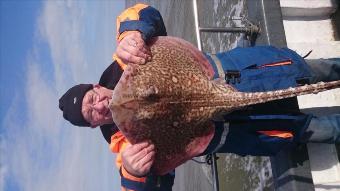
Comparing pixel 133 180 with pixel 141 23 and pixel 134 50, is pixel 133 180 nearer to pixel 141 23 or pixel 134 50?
pixel 134 50

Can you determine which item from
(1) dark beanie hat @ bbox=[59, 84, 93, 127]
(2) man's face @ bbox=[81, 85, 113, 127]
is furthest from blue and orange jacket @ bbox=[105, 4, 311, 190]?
(1) dark beanie hat @ bbox=[59, 84, 93, 127]

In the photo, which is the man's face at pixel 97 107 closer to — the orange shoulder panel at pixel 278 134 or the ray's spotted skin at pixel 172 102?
the ray's spotted skin at pixel 172 102

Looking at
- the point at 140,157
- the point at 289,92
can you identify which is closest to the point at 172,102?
the point at 140,157

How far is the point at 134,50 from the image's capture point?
2740 mm

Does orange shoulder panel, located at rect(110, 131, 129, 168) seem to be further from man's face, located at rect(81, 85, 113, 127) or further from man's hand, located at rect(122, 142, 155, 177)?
man's hand, located at rect(122, 142, 155, 177)

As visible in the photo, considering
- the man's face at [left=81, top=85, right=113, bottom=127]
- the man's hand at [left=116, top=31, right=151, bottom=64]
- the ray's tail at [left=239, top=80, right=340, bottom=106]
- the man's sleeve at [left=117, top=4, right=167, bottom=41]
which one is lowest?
the ray's tail at [left=239, top=80, right=340, bottom=106]

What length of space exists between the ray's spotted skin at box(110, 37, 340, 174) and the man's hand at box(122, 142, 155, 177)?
0.19 feet

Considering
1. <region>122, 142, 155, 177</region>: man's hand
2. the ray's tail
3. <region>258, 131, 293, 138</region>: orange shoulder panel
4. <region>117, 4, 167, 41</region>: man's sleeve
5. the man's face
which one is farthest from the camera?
the man's face

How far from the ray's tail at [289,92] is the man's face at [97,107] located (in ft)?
4.74

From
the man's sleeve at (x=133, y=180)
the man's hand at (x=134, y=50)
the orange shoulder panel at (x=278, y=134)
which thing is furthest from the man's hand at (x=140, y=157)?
the orange shoulder panel at (x=278, y=134)

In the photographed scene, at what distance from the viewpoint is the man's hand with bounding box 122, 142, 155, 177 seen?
269 centimetres

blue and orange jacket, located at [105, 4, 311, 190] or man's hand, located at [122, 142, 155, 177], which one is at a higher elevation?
blue and orange jacket, located at [105, 4, 311, 190]

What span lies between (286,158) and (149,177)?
1.62 meters

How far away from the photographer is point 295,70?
334 cm
